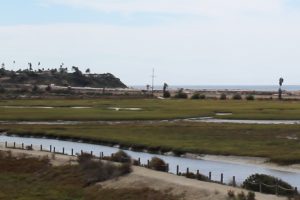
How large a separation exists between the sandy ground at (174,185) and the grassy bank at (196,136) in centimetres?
1515

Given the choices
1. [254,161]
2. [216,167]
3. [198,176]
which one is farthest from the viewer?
[254,161]

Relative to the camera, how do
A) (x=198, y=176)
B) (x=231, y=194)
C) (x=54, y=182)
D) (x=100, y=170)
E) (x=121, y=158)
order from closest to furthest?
(x=231, y=194), (x=198, y=176), (x=100, y=170), (x=54, y=182), (x=121, y=158)

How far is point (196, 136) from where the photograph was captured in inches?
2913

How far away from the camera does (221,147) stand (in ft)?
208

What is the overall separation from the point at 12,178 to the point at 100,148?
20218 millimetres

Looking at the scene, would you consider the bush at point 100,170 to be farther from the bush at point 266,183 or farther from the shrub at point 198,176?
the bush at point 266,183

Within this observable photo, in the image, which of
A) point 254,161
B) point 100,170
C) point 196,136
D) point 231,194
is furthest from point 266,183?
point 196,136

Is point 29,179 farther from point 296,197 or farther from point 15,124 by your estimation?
point 15,124

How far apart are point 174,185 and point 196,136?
111 feet

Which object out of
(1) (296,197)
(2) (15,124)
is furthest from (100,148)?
(1) (296,197)

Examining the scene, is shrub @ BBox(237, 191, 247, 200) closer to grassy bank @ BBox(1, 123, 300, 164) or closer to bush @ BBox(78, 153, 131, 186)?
bush @ BBox(78, 153, 131, 186)

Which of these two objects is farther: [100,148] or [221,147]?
[100,148]

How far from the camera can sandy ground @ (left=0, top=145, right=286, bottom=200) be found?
122 ft

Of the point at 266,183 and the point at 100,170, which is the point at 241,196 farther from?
the point at 100,170
